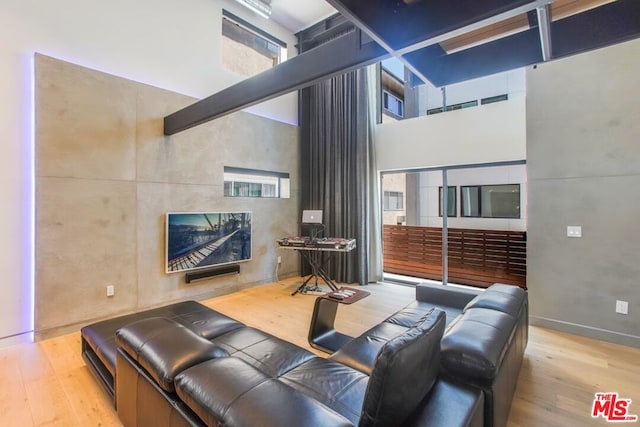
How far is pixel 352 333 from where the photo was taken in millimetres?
3297

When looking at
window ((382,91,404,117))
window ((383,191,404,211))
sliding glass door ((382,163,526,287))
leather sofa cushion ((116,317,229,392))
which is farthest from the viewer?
window ((382,91,404,117))

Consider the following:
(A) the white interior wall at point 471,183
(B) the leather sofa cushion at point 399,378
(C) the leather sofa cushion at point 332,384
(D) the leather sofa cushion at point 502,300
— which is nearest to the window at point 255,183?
(A) the white interior wall at point 471,183

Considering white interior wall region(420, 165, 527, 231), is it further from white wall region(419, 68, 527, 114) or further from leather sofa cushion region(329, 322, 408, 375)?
leather sofa cushion region(329, 322, 408, 375)

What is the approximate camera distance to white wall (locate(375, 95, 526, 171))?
13.6 ft

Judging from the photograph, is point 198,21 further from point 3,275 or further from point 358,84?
point 3,275

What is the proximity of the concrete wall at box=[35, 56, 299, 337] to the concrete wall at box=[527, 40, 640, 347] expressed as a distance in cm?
426

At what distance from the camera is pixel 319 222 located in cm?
507

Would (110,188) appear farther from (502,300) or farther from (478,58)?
(502,300)

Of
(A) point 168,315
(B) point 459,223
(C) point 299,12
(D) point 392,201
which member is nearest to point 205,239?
(A) point 168,315

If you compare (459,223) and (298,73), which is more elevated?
(298,73)

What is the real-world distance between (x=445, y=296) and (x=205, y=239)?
3395 millimetres

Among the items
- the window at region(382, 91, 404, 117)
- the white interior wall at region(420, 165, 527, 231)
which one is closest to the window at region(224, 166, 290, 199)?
the window at region(382, 91, 404, 117)

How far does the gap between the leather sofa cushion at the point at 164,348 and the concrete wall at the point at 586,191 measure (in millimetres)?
3685

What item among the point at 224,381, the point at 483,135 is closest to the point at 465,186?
the point at 483,135
